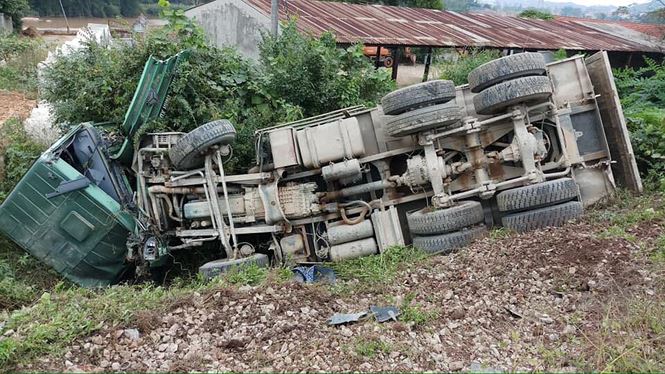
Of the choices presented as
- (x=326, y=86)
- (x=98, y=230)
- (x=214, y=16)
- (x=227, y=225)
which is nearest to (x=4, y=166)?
(x=98, y=230)

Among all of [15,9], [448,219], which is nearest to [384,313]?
[448,219]

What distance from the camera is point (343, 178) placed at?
5445 millimetres

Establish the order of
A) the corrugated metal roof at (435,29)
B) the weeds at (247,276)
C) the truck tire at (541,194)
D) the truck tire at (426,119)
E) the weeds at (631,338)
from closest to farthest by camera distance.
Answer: the weeds at (631,338) → the weeds at (247,276) → the truck tire at (541,194) → the truck tire at (426,119) → the corrugated metal roof at (435,29)

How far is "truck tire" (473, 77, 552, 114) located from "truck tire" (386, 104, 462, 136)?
0.32 metres

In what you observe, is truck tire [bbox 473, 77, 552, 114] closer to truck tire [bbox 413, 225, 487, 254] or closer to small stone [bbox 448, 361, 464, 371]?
truck tire [bbox 413, 225, 487, 254]

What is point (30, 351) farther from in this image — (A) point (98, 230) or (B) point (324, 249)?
(B) point (324, 249)

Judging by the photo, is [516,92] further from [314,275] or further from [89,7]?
[89,7]

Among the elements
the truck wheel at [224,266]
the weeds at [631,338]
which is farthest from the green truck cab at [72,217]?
the weeds at [631,338]

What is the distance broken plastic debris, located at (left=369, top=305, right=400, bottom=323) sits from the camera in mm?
3580

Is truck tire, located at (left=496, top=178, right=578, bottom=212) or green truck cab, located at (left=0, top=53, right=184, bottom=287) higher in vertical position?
green truck cab, located at (left=0, top=53, right=184, bottom=287)

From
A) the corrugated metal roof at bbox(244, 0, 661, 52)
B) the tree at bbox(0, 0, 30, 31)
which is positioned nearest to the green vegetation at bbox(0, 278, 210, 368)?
the corrugated metal roof at bbox(244, 0, 661, 52)

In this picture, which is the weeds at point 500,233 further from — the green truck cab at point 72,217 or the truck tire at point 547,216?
the green truck cab at point 72,217

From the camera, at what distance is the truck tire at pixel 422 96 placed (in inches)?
198

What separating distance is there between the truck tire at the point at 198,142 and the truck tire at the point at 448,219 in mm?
2015
